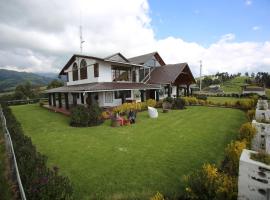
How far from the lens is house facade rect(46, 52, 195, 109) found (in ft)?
67.0

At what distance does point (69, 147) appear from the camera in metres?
9.35

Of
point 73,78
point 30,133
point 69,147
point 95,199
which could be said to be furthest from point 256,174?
point 73,78

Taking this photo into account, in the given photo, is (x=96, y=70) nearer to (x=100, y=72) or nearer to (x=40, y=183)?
(x=100, y=72)

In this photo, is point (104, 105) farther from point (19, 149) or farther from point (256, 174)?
point (256, 174)

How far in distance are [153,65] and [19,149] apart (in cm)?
2684

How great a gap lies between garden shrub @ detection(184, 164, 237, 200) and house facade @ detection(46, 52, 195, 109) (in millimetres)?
13330

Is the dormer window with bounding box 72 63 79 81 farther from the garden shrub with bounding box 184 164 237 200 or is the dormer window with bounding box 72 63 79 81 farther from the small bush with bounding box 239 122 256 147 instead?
the garden shrub with bounding box 184 164 237 200

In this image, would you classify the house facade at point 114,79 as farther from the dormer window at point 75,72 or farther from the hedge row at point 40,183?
the hedge row at point 40,183

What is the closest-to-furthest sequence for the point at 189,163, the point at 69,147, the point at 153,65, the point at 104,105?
the point at 189,163 < the point at 69,147 < the point at 104,105 < the point at 153,65

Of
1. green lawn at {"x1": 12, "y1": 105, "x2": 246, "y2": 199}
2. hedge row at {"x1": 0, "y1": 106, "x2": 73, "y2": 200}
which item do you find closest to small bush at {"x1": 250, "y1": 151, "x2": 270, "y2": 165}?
green lawn at {"x1": 12, "y1": 105, "x2": 246, "y2": 199}

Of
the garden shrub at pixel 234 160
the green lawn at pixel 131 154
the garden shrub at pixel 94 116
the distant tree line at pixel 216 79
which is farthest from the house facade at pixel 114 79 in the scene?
the distant tree line at pixel 216 79

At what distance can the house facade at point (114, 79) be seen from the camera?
2042 centimetres

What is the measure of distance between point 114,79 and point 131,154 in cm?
1540

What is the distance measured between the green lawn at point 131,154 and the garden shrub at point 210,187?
A: 27.2 inches
